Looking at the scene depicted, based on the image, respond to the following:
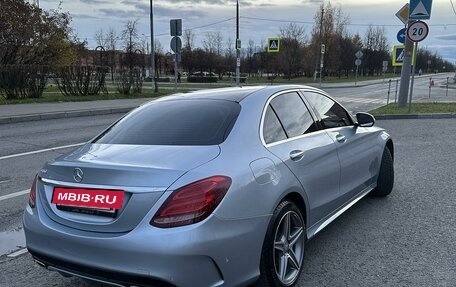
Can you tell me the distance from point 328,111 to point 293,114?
772 millimetres

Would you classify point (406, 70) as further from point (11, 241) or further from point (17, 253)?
point (17, 253)

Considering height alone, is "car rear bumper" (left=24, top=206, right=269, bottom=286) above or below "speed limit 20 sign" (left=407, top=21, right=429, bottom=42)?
below

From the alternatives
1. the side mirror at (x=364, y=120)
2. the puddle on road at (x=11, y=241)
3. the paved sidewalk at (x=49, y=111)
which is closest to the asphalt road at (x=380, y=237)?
the puddle on road at (x=11, y=241)

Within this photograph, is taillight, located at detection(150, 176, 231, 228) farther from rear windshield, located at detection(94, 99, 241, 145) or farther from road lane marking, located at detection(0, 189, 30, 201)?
road lane marking, located at detection(0, 189, 30, 201)

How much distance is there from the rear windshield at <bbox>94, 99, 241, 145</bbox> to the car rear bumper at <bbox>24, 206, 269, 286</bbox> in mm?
723

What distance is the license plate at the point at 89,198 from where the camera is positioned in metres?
2.63

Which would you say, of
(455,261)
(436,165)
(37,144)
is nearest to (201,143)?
(455,261)

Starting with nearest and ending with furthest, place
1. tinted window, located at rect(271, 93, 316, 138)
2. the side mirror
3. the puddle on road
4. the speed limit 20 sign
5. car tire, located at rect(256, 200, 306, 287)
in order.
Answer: car tire, located at rect(256, 200, 306, 287) → tinted window, located at rect(271, 93, 316, 138) → the puddle on road → the side mirror → the speed limit 20 sign

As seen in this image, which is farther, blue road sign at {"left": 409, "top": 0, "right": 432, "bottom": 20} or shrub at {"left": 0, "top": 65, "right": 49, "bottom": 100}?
shrub at {"left": 0, "top": 65, "right": 49, "bottom": 100}

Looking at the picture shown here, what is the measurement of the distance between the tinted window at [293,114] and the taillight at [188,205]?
4.05ft

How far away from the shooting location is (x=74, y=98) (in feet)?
66.9

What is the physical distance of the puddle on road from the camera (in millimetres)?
4086

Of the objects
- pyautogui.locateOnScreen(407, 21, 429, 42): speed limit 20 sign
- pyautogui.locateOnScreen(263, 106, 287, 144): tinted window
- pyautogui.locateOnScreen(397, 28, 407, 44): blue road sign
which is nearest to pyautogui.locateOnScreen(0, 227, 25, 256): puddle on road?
pyautogui.locateOnScreen(263, 106, 287, 144): tinted window

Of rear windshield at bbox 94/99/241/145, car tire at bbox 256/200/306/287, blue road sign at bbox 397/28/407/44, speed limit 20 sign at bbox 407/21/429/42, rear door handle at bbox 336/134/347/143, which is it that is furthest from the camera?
blue road sign at bbox 397/28/407/44
